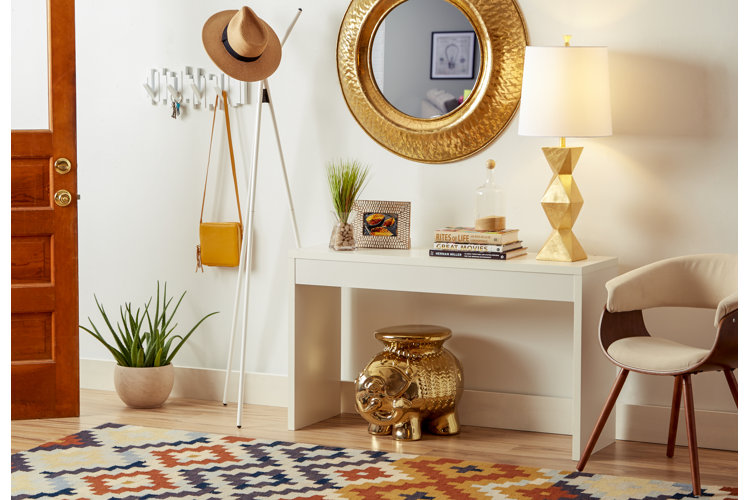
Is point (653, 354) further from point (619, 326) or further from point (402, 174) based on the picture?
point (402, 174)

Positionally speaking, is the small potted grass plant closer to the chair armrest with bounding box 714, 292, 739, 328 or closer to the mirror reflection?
the mirror reflection

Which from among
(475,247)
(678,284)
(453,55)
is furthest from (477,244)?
(453,55)

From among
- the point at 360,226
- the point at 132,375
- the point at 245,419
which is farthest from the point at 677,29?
the point at 132,375

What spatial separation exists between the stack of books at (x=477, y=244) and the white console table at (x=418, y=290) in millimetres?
42

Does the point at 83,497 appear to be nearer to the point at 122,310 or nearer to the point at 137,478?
the point at 137,478


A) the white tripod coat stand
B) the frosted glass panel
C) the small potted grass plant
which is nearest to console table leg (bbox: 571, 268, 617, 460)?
the small potted grass plant

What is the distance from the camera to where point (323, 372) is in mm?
4156

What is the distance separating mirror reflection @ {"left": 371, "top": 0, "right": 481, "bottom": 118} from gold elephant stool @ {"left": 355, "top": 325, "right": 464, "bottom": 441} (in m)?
0.93

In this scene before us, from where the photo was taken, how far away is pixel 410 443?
3.77 meters

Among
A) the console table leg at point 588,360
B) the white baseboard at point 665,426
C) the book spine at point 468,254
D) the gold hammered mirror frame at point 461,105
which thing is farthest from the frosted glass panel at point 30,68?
the white baseboard at point 665,426

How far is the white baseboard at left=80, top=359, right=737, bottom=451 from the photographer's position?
3734 mm

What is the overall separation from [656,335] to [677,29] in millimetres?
1120

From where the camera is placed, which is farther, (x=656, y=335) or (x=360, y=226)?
(x=360, y=226)

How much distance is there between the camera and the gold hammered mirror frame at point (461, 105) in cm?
395
